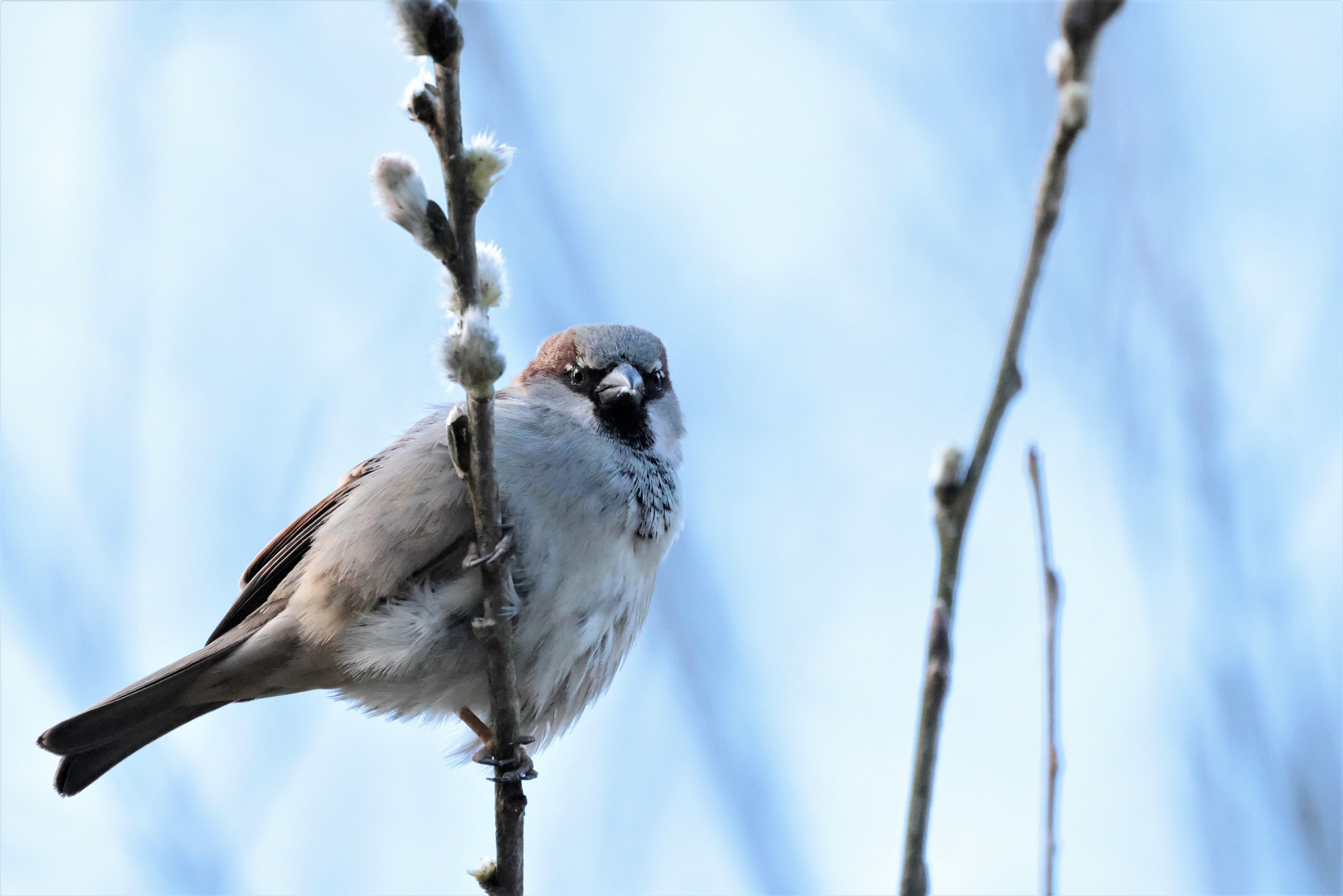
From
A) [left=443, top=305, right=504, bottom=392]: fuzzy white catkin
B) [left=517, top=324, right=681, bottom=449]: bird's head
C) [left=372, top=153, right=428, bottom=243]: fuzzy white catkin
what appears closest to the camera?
[left=372, top=153, right=428, bottom=243]: fuzzy white catkin

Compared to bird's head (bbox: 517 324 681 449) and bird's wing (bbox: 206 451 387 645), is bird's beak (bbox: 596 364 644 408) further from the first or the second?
bird's wing (bbox: 206 451 387 645)

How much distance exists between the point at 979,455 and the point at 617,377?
9.26 ft

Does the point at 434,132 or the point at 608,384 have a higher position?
the point at 608,384

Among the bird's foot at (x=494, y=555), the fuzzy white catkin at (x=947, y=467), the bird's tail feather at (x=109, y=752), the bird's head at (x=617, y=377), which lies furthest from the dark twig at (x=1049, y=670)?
the bird's tail feather at (x=109, y=752)

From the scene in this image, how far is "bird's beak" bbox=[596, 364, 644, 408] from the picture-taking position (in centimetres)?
376

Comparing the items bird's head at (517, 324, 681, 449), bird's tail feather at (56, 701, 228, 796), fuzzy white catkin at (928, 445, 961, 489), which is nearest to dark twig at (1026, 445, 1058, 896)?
fuzzy white catkin at (928, 445, 961, 489)

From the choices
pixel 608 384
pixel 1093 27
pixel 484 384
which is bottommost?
pixel 1093 27

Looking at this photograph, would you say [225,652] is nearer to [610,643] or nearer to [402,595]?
[402,595]

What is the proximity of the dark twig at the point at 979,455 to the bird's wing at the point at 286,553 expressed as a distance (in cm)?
303

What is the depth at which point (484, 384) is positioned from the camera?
197 cm

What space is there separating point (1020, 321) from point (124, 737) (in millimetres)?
3747

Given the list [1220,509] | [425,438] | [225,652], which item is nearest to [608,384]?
[425,438]

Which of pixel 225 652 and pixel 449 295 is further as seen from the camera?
pixel 225 652

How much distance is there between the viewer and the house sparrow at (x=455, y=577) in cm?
333
